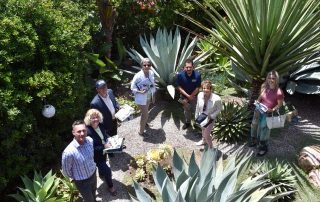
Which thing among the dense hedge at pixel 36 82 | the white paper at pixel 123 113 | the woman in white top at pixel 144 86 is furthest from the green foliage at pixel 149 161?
the dense hedge at pixel 36 82

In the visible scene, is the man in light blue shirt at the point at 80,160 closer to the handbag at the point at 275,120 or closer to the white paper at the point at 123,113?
the white paper at the point at 123,113

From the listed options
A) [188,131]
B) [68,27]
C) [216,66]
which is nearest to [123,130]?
[188,131]

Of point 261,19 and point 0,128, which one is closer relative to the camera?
point 0,128

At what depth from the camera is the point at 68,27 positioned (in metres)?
7.06

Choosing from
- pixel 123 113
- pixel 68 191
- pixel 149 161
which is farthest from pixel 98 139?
pixel 123 113

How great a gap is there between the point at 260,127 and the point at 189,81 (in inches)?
56.7

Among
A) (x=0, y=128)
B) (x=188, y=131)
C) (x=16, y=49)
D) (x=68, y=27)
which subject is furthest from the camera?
(x=188, y=131)

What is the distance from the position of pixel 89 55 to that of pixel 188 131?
2.36 metres

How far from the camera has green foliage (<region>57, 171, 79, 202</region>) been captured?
606 centimetres

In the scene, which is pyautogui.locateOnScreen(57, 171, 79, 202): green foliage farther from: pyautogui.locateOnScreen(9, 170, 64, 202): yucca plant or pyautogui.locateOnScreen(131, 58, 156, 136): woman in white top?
pyautogui.locateOnScreen(131, 58, 156, 136): woman in white top

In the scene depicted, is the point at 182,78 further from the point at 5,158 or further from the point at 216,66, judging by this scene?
the point at 5,158

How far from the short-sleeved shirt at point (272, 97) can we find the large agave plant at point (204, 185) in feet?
4.84

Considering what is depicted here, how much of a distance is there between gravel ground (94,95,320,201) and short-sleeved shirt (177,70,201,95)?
0.78 metres

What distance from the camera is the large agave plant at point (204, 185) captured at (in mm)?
4555
